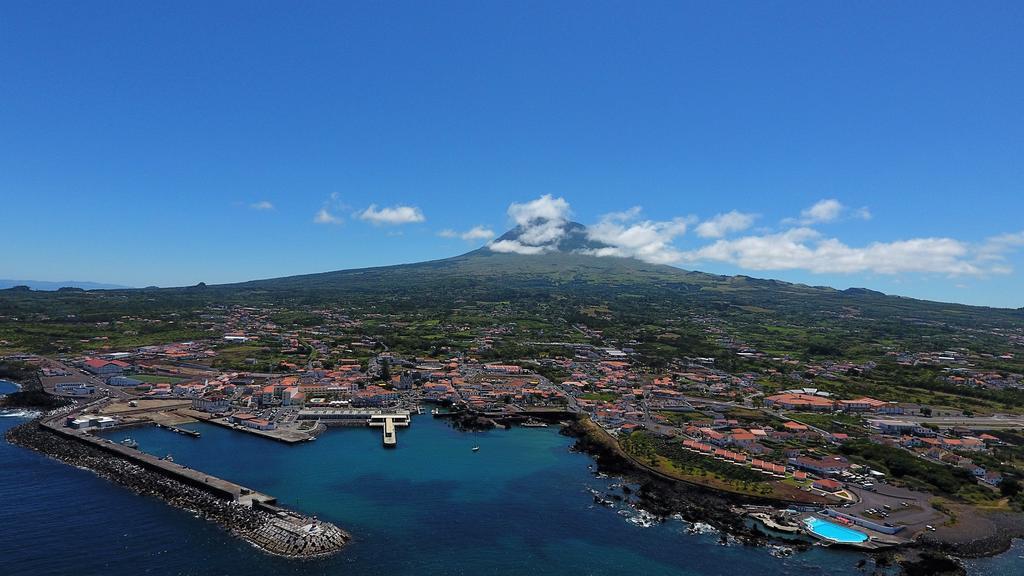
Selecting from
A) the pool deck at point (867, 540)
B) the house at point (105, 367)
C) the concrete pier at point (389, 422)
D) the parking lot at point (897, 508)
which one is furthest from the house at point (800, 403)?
the house at point (105, 367)

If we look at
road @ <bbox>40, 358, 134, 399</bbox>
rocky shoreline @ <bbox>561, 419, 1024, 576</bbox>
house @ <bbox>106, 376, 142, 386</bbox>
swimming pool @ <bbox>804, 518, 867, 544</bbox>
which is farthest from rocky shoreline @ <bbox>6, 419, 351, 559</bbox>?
swimming pool @ <bbox>804, 518, 867, 544</bbox>

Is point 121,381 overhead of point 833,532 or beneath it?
overhead

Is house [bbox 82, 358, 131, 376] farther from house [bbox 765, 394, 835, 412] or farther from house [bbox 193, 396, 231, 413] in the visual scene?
house [bbox 765, 394, 835, 412]

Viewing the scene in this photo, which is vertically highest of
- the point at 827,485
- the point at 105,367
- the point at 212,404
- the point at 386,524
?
the point at 105,367

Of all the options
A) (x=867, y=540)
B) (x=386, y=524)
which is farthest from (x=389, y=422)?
(x=867, y=540)

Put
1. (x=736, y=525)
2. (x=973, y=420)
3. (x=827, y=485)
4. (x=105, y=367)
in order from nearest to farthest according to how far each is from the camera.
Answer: (x=736, y=525)
(x=827, y=485)
(x=973, y=420)
(x=105, y=367)

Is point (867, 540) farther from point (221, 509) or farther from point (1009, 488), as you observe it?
point (221, 509)
